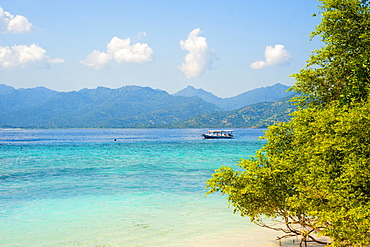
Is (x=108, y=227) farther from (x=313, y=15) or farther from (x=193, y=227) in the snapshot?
(x=313, y=15)

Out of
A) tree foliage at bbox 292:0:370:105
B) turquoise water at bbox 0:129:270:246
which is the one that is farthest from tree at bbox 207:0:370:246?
turquoise water at bbox 0:129:270:246

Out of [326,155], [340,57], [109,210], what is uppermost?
[340,57]

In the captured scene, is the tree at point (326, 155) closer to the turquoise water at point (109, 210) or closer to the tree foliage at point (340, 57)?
the tree foliage at point (340, 57)

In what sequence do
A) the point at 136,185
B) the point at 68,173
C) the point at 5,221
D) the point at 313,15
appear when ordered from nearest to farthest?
the point at 313,15 → the point at 5,221 → the point at 136,185 → the point at 68,173

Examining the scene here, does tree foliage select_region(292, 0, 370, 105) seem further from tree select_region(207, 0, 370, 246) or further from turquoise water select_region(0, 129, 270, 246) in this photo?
turquoise water select_region(0, 129, 270, 246)

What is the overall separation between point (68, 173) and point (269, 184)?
33.1 meters

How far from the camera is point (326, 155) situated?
412 inches

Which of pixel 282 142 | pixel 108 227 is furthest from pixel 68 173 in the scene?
pixel 282 142

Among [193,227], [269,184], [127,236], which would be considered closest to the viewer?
[269,184]

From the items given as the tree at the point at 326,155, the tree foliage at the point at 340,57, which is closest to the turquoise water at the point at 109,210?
the tree at the point at 326,155

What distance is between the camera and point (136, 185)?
31.9 m

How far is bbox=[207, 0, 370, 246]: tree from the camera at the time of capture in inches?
374

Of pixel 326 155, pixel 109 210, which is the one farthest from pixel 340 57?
pixel 109 210

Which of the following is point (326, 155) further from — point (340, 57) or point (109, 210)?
point (109, 210)
